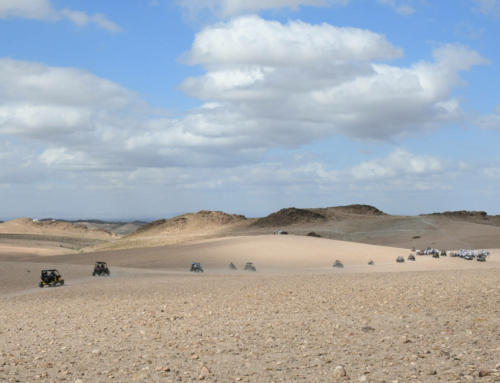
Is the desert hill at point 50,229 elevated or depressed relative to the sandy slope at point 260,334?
elevated

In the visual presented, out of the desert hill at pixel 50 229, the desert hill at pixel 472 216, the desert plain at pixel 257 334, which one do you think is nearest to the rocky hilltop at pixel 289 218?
the desert hill at pixel 472 216

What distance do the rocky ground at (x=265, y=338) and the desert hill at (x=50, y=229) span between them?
118 meters

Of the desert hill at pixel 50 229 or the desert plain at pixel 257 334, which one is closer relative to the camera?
the desert plain at pixel 257 334

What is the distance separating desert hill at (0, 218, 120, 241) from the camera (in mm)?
131188

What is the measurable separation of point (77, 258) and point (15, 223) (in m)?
95.8

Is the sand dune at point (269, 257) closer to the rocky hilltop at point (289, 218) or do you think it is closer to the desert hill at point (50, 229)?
the rocky hilltop at point (289, 218)

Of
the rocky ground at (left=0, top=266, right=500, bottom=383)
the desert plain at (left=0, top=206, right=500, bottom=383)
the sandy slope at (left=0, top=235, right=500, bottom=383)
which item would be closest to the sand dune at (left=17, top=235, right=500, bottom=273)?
the desert plain at (left=0, top=206, right=500, bottom=383)

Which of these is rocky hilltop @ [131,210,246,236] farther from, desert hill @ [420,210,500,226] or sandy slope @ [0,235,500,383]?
sandy slope @ [0,235,500,383]

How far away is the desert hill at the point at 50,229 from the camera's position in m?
131

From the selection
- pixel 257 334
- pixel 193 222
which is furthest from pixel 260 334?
pixel 193 222

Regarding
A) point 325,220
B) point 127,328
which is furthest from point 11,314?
point 325,220

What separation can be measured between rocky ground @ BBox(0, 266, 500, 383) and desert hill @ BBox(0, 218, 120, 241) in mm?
118353

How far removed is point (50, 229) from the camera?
138625mm

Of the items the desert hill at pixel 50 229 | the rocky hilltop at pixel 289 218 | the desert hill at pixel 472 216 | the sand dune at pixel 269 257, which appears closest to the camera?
the sand dune at pixel 269 257
